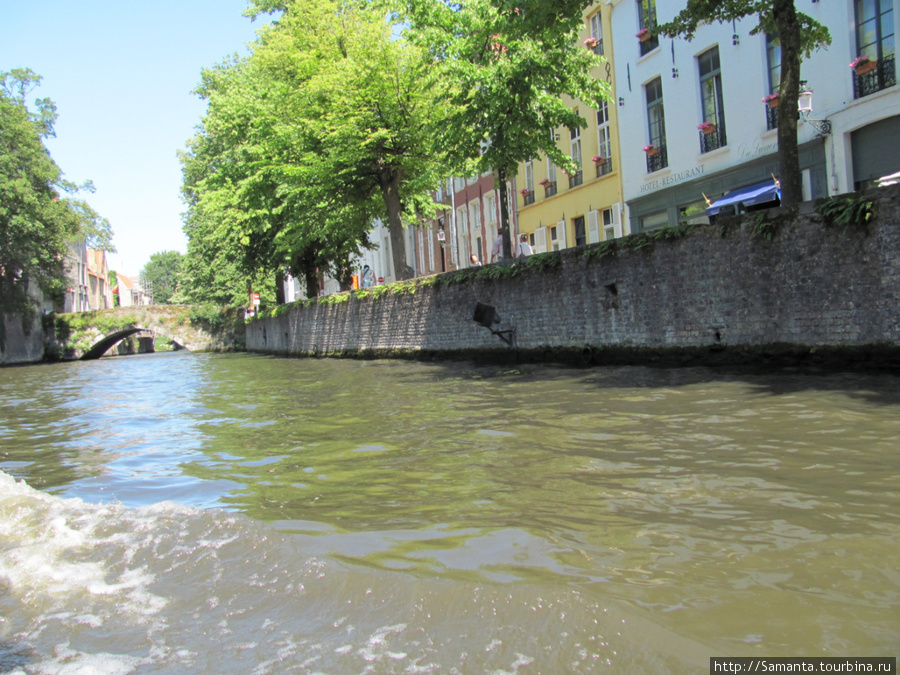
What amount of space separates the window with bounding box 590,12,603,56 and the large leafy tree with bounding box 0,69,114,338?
2528cm

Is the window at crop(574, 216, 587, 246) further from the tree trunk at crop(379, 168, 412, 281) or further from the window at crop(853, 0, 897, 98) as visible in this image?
the window at crop(853, 0, 897, 98)

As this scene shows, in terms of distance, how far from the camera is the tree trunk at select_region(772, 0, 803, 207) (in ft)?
33.8

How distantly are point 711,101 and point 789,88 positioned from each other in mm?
9591

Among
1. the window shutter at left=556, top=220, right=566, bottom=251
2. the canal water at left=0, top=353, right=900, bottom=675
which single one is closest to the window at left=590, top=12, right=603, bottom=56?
the window shutter at left=556, top=220, right=566, bottom=251

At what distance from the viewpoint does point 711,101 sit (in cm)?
1936

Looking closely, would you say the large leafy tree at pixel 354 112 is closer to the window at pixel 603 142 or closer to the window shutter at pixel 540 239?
the window shutter at pixel 540 239

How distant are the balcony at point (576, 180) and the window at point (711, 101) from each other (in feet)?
20.2

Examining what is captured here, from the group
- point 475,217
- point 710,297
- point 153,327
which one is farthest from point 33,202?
point 710,297

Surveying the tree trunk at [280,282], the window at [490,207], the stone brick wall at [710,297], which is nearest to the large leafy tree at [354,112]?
the stone brick wall at [710,297]

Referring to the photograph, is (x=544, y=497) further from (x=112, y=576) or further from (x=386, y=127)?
(x=386, y=127)

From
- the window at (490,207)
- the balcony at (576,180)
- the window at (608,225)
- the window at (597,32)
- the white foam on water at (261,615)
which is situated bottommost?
the white foam on water at (261,615)

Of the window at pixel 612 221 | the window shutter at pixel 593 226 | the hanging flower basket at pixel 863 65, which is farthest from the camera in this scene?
the window shutter at pixel 593 226

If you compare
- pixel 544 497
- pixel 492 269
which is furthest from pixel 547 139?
pixel 544 497

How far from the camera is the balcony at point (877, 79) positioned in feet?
46.6
